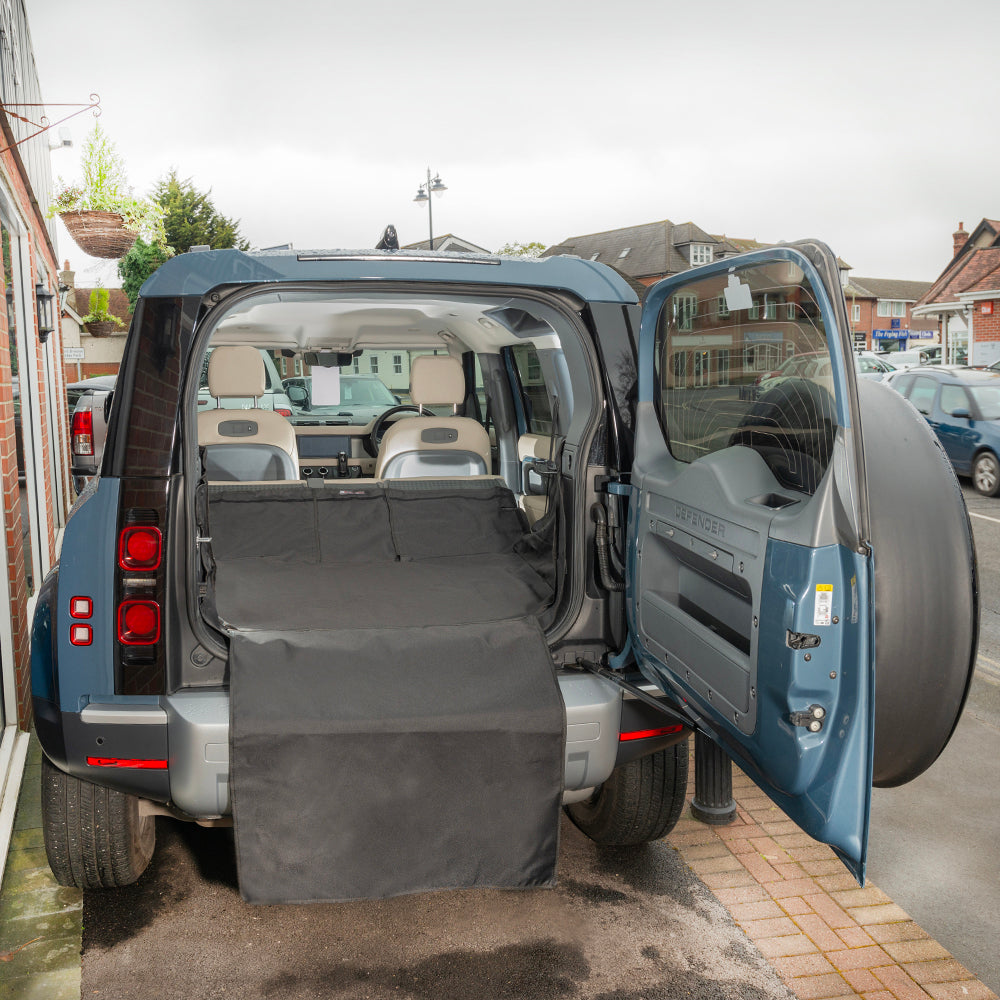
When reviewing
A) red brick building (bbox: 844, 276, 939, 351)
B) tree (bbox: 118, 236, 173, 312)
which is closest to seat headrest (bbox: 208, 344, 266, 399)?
tree (bbox: 118, 236, 173, 312)

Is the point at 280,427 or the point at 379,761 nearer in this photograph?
the point at 379,761

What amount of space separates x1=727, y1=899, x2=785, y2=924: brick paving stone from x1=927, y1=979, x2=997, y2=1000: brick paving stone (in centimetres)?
55

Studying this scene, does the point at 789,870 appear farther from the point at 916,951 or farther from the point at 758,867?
the point at 916,951

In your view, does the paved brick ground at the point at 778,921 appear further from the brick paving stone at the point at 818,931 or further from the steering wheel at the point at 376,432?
the steering wheel at the point at 376,432

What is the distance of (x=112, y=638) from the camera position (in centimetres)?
296

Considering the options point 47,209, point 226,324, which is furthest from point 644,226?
point 226,324

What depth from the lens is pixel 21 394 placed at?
6.79 metres

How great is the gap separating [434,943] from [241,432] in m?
2.51

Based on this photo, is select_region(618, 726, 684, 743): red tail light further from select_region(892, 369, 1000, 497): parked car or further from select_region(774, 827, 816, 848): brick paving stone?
select_region(892, 369, 1000, 497): parked car

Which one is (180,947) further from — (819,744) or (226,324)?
(226,324)

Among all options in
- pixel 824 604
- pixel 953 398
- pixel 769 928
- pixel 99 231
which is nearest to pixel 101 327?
pixel 99 231

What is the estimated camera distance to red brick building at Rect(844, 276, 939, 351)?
74.5 meters

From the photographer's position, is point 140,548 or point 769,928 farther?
point 769,928

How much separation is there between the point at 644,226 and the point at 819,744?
71467 mm
